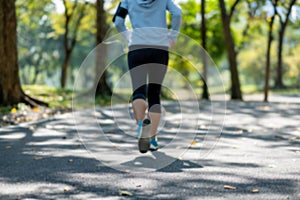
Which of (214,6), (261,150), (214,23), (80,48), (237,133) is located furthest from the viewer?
(80,48)

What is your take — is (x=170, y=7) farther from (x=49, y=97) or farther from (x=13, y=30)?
(x=49, y=97)

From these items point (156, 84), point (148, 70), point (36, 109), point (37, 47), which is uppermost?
point (37, 47)

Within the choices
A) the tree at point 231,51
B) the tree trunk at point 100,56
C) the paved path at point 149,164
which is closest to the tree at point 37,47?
the tree at point 231,51

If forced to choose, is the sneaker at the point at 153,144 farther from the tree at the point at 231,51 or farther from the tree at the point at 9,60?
the tree at the point at 231,51

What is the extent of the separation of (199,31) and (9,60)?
35.4 metres

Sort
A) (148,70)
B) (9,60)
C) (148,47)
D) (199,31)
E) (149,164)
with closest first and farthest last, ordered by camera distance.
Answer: (149,164)
(148,47)
(148,70)
(9,60)
(199,31)

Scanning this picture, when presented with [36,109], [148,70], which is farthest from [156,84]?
[36,109]

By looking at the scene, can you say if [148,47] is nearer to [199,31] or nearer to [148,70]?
[148,70]

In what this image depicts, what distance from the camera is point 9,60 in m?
14.1

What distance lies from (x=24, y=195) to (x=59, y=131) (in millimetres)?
5116

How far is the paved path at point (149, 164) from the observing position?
4406 millimetres

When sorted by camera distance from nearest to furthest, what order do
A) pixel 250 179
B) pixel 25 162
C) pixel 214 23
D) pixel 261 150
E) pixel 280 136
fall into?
pixel 250 179
pixel 25 162
pixel 261 150
pixel 280 136
pixel 214 23

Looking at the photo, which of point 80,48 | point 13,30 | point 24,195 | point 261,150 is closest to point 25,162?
point 24,195

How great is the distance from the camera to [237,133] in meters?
9.30
